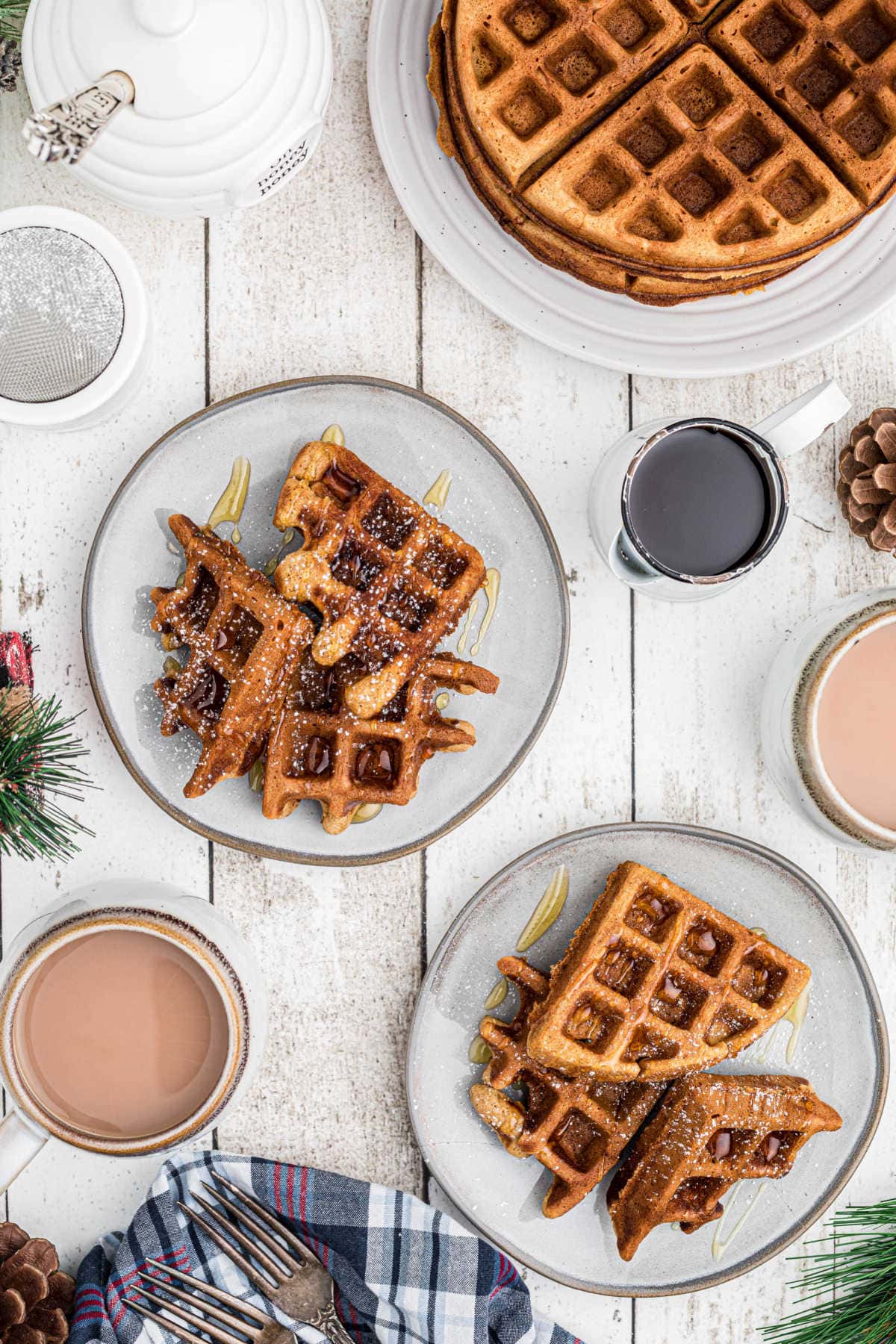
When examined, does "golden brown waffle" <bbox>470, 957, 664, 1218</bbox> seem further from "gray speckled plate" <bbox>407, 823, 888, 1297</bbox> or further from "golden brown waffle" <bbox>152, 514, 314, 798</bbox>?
"golden brown waffle" <bbox>152, 514, 314, 798</bbox>

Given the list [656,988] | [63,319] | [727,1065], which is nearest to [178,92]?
[63,319]

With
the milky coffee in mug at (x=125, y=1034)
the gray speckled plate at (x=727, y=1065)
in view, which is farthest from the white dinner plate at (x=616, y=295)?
the milky coffee in mug at (x=125, y=1034)

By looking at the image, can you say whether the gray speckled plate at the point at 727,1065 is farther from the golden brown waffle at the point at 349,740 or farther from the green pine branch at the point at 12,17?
the green pine branch at the point at 12,17

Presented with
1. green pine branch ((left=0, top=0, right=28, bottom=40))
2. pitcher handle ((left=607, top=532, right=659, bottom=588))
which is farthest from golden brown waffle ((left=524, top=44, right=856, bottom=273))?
green pine branch ((left=0, top=0, right=28, bottom=40))

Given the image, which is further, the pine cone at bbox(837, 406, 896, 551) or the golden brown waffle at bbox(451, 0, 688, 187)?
the pine cone at bbox(837, 406, 896, 551)

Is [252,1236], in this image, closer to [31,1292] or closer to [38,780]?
[31,1292]
